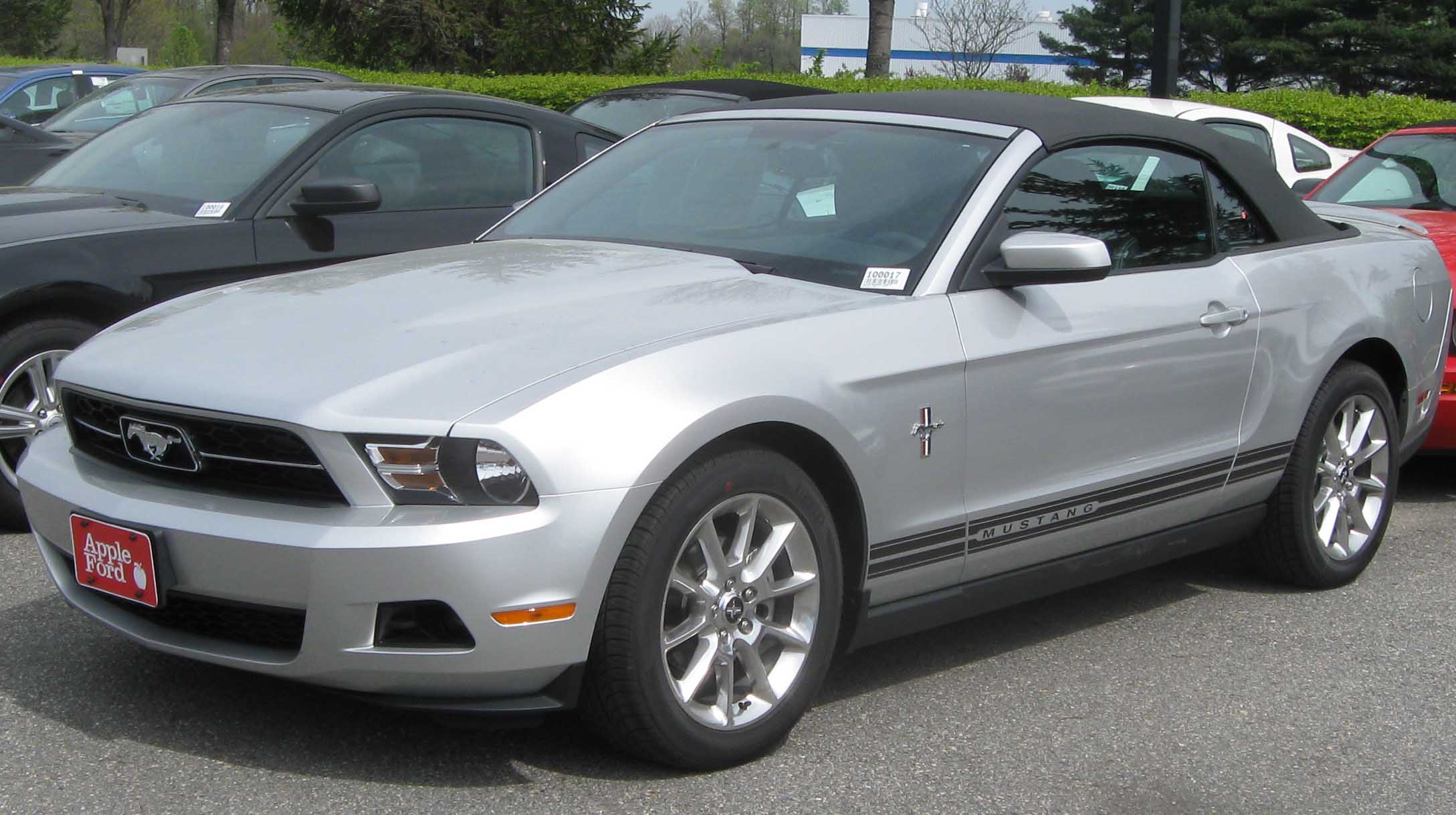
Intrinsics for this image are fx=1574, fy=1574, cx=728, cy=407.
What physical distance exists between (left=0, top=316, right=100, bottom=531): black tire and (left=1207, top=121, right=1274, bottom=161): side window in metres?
8.96

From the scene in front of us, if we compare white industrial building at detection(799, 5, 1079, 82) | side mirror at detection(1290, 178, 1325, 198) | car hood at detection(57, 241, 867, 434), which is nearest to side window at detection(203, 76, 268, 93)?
side mirror at detection(1290, 178, 1325, 198)

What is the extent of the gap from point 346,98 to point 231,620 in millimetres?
3868

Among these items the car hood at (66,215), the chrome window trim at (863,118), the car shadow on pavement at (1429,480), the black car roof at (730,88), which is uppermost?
the chrome window trim at (863,118)

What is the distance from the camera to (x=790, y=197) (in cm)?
434

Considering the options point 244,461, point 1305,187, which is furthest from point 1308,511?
point 1305,187

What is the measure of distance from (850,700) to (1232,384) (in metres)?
1.54

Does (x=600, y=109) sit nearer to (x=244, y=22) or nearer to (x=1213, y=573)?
(x=1213, y=573)

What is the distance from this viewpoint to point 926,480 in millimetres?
3762

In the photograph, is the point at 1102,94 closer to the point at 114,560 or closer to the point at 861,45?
the point at 114,560

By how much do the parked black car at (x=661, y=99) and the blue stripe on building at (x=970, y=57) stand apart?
28.7 metres

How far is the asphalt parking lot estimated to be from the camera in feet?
10.9

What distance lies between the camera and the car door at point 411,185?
19.8 ft

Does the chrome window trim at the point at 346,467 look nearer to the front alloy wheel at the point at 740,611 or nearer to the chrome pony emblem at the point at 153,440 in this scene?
the chrome pony emblem at the point at 153,440

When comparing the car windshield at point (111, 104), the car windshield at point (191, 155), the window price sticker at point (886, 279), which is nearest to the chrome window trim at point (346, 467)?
the window price sticker at point (886, 279)
